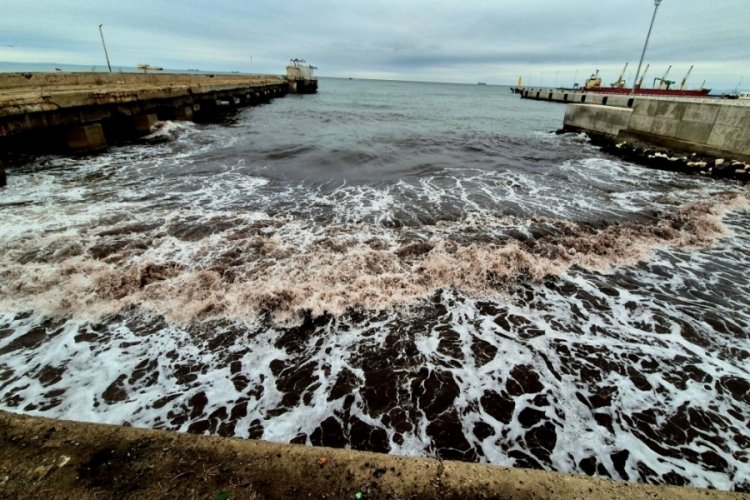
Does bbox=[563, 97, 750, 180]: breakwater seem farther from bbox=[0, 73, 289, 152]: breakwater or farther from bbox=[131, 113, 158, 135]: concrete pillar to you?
bbox=[131, 113, 158, 135]: concrete pillar

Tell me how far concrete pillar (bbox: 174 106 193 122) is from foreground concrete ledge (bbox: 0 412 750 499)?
23.5 metres

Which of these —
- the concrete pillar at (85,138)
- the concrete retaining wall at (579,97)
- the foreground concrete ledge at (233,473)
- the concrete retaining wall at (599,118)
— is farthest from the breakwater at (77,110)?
the concrete retaining wall at (579,97)

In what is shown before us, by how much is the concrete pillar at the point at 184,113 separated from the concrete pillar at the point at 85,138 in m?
8.48

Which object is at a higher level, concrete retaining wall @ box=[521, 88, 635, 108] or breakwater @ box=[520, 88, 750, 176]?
concrete retaining wall @ box=[521, 88, 635, 108]

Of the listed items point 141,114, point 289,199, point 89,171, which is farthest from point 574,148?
point 141,114

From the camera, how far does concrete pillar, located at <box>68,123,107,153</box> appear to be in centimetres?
1222

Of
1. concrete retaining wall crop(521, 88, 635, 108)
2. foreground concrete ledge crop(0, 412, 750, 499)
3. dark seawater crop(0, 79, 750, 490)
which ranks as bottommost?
dark seawater crop(0, 79, 750, 490)

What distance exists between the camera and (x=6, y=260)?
5145mm

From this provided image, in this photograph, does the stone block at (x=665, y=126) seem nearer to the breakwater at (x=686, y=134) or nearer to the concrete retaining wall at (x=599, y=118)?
the breakwater at (x=686, y=134)

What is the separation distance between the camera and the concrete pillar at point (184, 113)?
67.5ft

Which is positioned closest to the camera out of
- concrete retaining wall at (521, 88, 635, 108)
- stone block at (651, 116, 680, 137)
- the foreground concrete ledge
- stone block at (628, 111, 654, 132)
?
the foreground concrete ledge

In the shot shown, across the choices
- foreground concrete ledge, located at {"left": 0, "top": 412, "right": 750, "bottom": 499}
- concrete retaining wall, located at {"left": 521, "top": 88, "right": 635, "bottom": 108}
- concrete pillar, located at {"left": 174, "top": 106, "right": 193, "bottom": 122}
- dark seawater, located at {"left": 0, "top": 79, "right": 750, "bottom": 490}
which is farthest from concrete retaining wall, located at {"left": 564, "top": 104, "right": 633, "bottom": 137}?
concrete pillar, located at {"left": 174, "top": 106, "right": 193, "bottom": 122}

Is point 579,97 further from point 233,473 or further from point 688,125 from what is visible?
point 233,473

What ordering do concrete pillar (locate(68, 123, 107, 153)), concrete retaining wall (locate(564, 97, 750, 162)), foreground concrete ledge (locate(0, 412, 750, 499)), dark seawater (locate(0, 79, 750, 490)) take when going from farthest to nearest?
concrete pillar (locate(68, 123, 107, 153)) < concrete retaining wall (locate(564, 97, 750, 162)) < dark seawater (locate(0, 79, 750, 490)) < foreground concrete ledge (locate(0, 412, 750, 499))
